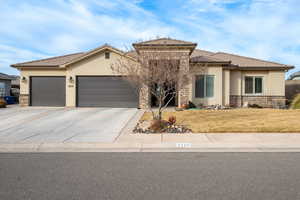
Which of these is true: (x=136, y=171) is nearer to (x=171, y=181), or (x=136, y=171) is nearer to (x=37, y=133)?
(x=171, y=181)

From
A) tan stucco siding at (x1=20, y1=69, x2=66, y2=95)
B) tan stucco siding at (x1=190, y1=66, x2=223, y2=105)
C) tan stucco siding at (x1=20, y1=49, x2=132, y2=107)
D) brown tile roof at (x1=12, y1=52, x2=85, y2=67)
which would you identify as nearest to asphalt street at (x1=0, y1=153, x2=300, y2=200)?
tan stucco siding at (x1=190, y1=66, x2=223, y2=105)

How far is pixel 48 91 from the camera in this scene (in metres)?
17.8

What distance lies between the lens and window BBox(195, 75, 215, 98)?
16844 millimetres

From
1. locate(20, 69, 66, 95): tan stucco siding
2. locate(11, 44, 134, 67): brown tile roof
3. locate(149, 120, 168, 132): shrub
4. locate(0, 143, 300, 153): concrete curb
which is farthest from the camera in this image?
locate(20, 69, 66, 95): tan stucco siding

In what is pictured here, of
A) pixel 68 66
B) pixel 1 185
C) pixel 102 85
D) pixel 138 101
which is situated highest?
pixel 68 66

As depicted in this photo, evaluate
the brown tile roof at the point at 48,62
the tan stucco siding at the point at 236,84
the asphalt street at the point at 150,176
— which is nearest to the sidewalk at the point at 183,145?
the asphalt street at the point at 150,176

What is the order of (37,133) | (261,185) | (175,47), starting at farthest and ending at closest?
(175,47), (37,133), (261,185)

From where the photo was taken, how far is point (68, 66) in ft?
56.4

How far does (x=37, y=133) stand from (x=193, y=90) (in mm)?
11902

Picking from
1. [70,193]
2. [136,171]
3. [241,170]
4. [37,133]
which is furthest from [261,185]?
[37,133]

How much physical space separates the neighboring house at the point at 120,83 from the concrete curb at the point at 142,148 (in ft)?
31.2

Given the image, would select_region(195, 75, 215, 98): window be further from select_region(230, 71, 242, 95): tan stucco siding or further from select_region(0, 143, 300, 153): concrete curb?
select_region(0, 143, 300, 153): concrete curb

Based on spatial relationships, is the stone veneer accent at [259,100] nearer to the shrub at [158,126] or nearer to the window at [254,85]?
the window at [254,85]

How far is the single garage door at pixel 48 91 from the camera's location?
57.9ft
